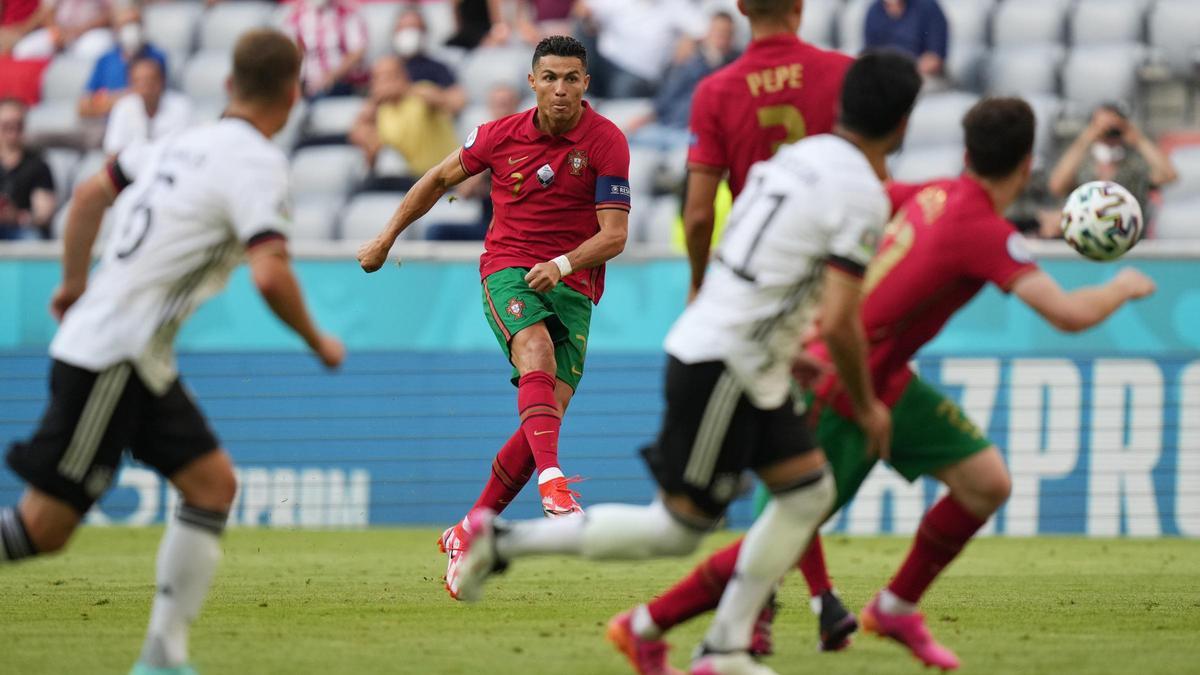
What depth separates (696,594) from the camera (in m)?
6.16

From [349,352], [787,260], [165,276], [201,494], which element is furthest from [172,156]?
[349,352]

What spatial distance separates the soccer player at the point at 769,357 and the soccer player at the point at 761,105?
114 cm

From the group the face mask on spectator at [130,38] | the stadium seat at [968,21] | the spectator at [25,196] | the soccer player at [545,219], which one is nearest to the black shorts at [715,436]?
the soccer player at [545,219]

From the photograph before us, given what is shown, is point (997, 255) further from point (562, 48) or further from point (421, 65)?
point (421, 65)

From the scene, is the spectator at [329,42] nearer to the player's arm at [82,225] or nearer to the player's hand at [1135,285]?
the player's arm at [82,225]

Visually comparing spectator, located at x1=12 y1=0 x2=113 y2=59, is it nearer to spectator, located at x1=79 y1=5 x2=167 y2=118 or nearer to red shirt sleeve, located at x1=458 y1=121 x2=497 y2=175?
spectator, located at x1=79 y1=5 x2=167 y2=118

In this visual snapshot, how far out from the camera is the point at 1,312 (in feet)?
45.9

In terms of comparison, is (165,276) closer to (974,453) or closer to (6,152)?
(974,453)

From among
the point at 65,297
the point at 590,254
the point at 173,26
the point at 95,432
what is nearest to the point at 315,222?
the point at 173,26

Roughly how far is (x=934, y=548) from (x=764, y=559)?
121 cm

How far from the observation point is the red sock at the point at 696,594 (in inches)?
241

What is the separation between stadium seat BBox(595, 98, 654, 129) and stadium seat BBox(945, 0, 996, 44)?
6.07 ft

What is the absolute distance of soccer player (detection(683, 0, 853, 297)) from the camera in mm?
7059

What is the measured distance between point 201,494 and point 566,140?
12.6 feet
